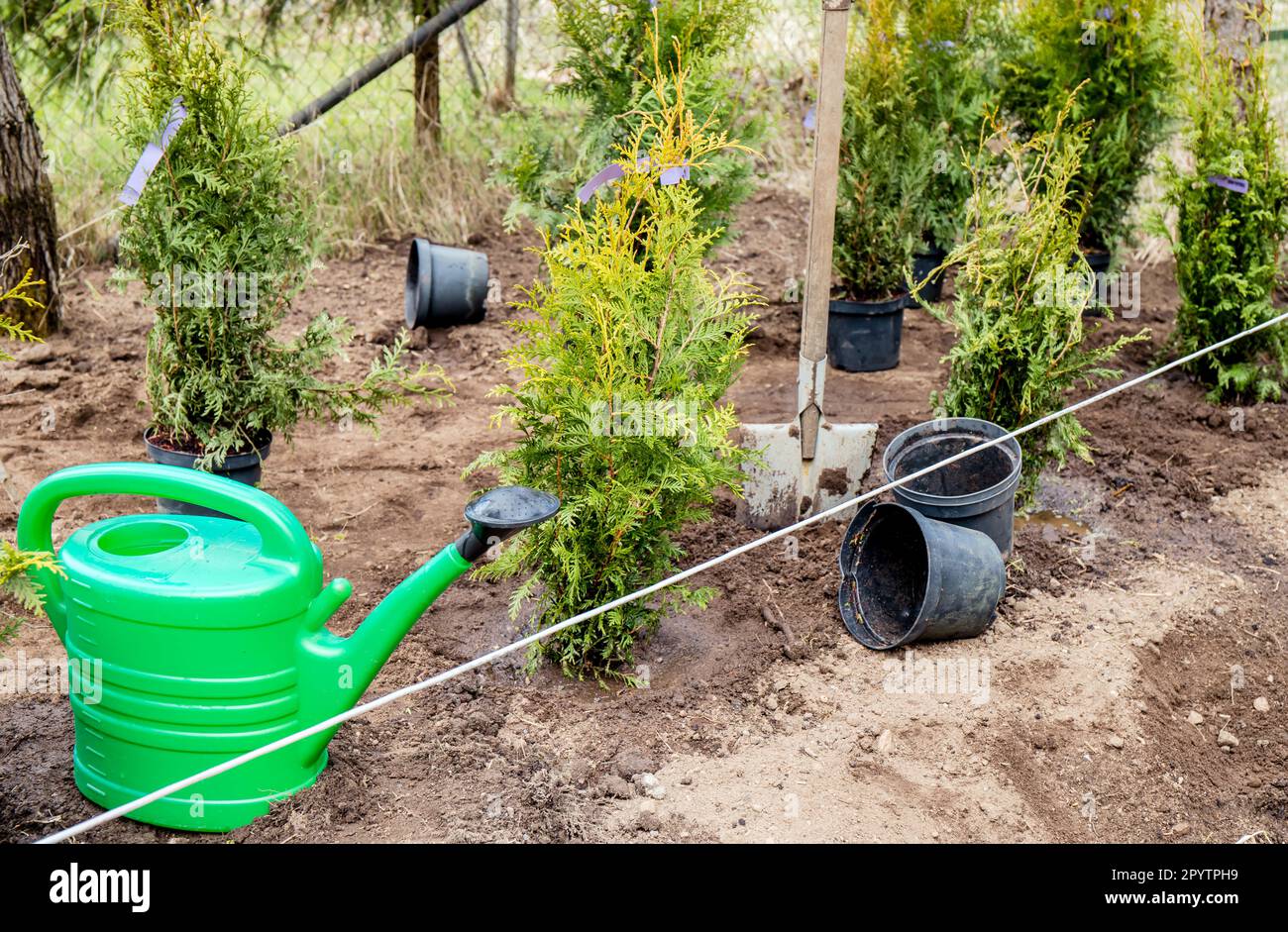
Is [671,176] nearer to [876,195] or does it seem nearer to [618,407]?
[618,407]

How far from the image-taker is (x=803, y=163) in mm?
8750

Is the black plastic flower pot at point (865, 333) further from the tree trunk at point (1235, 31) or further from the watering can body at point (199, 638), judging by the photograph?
the watering can body at point (199, 638)

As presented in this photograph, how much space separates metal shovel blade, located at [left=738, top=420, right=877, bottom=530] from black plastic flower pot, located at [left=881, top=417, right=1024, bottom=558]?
0.25 meters

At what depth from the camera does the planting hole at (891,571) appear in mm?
4109

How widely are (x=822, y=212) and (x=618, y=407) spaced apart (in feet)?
5.11

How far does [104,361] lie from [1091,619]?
15.9 ft

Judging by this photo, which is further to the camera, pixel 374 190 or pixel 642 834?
pixel 374 190

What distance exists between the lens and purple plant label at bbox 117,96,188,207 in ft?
12.7

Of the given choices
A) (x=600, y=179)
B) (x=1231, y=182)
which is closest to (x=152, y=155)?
(x=600, y=179)

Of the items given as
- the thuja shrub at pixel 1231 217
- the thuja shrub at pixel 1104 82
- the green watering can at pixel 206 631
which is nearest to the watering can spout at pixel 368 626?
the green watering can at pixel 206 631

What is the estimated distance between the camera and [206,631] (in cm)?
274

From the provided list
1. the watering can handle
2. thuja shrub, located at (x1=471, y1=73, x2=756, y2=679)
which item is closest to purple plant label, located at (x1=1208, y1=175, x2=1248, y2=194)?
thuja shrub, located at (x1=471, y1=73, x2=756, y2=679)
